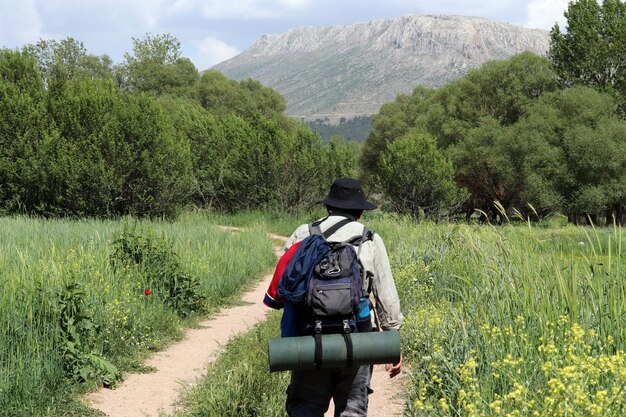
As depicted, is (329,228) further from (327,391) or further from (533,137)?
(533,137)

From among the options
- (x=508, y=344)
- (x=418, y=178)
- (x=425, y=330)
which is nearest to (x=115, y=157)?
(x=418, y=178)

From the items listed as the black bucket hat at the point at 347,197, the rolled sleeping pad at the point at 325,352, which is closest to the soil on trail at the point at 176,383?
the rolled sleeping pad at the point at 325,352

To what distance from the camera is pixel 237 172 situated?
1235 inches

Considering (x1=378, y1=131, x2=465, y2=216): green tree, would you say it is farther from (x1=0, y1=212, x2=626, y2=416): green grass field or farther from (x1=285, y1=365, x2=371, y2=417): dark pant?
(x1=285, y1=365, x2=371, y2=417): dark pant

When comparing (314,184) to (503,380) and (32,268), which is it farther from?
(503,380)

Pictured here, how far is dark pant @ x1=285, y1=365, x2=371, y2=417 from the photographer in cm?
363

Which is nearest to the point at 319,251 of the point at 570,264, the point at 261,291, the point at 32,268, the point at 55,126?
the point at 570,264

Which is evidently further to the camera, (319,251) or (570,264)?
(570,264)

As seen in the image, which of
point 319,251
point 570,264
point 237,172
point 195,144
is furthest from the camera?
point 195,144

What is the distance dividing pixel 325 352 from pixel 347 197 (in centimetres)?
94

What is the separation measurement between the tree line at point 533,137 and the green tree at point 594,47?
0.07 m

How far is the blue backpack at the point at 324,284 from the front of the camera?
3.41 meters

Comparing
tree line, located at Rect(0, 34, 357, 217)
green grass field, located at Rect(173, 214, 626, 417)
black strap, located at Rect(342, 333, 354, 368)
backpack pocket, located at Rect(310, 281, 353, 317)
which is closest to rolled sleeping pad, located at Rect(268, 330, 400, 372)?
black strap, located at Rect(342, 333, 354, 368)

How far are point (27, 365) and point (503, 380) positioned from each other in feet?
13.1
